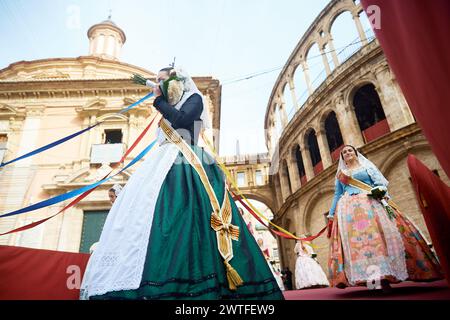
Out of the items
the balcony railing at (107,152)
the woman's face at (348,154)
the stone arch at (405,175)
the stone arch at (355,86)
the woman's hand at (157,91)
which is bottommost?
the woman's face at (348,154)

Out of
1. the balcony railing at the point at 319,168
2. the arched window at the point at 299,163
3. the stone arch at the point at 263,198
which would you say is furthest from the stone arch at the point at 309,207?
the stone arch at the point at 263,198

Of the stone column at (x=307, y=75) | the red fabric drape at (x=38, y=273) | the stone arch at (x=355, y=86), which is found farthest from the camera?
the stone column at (x=307, y=75)

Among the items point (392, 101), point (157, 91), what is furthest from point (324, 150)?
point (157, 91)

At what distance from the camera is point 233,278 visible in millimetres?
1518

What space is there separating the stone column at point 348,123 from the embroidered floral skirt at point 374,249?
10.8 meters

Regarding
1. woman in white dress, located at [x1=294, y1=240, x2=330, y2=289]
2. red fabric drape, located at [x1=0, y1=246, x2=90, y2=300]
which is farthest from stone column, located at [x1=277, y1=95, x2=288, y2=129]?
red fabric drape, located at [x1=0, y1=246, x2=90, y2=300]

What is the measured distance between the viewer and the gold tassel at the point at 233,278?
1.50m

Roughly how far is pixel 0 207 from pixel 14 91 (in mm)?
6062

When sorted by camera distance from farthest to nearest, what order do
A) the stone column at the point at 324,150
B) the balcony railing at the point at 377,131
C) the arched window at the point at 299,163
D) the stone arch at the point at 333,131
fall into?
the arched window at the point at 299,163
the stone arch at the point at 333,131
the stone column at the point at 324,150
the balcony railing at the point at 377,131

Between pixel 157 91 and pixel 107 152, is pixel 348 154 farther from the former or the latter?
pixel 107 152

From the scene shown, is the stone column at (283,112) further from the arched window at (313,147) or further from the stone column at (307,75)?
the stone column at (307,75)

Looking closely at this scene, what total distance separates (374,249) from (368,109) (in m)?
14.6

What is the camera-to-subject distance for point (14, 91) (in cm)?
1249
